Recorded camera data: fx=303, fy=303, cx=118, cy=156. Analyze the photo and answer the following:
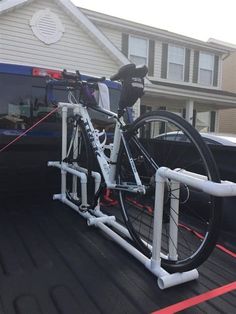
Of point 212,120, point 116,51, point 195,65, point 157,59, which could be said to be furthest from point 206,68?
point 116,51

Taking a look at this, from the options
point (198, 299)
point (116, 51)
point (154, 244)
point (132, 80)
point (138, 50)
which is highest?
point (138, 50)

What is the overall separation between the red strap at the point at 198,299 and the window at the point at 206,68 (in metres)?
13.9

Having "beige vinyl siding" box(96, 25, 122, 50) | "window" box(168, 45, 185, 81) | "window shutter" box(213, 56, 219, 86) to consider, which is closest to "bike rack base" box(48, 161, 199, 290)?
"beige vinyl siding" box(96, 25, 122, 50)

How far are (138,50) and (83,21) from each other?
15.1 ft

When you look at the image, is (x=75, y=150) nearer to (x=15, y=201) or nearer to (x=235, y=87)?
(x=15, y=201)

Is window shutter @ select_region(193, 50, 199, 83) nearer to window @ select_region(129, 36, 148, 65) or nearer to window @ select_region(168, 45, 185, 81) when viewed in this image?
window @ select_region(168, 45, 185, 81)

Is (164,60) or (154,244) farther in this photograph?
(164,60)

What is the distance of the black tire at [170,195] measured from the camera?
187cm

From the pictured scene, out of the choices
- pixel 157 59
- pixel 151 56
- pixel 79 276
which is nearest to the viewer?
pixel 79 276

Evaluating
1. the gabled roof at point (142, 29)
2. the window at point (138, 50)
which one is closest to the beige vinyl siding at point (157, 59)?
the gabled roof at point (142, 29)

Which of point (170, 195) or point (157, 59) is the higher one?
point (157, 59)

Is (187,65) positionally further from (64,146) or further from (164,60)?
(64,146)

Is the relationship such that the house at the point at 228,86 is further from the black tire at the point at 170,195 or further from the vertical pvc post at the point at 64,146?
the vertical pvc post at the point at 64,146

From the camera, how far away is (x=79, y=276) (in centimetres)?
201
